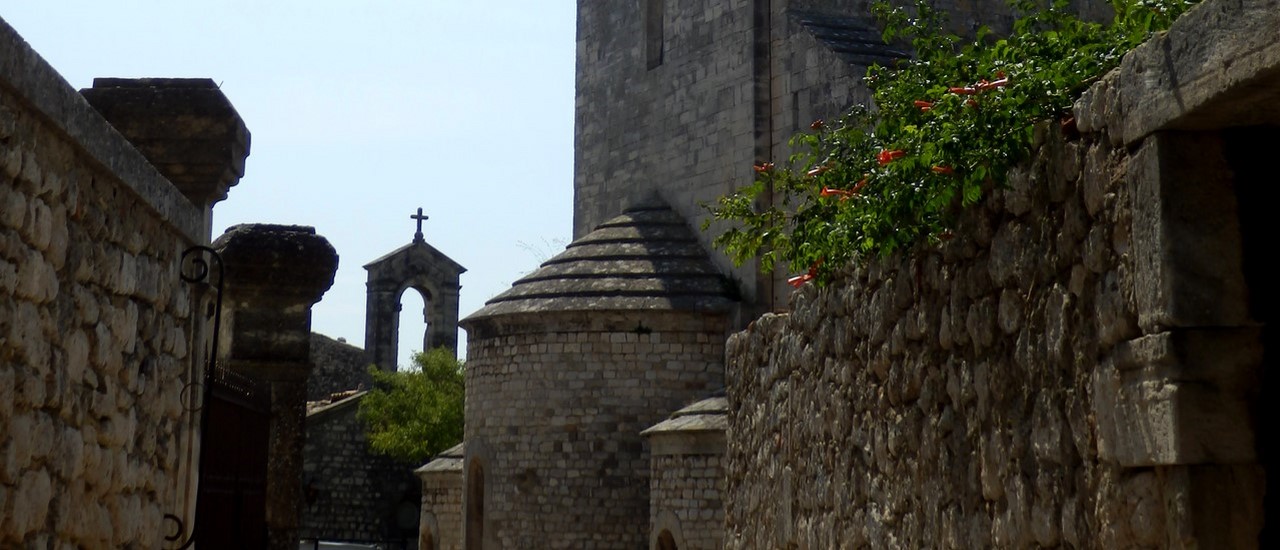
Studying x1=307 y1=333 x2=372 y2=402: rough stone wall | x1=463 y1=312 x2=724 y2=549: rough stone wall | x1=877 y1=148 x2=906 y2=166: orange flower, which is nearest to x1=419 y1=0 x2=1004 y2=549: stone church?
x1=463 y1=312 x2=724 y2=549: rough stone wall

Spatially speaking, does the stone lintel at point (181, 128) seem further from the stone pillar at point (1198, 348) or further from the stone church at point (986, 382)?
the stone pillar at point (1198, 348)

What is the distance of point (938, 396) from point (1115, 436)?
1496mm

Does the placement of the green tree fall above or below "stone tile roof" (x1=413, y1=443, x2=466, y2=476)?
above

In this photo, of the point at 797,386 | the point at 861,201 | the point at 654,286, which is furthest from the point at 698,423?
the point at 861,201

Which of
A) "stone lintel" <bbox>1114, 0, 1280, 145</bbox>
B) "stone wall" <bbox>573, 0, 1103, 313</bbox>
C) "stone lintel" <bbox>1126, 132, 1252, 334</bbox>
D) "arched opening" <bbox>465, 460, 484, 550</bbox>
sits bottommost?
"arched opening" <bbox>465, 460, 484, 550</bbox>

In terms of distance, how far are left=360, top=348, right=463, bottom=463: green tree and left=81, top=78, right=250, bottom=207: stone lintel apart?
27.5 meters

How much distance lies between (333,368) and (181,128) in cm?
3473

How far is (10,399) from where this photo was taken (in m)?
4.02

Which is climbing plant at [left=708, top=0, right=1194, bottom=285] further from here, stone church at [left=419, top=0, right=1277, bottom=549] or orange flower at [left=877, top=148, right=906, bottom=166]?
stone church at [left=419, top=0, right=1277, bottom=549]

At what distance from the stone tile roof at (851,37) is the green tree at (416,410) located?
17246mm

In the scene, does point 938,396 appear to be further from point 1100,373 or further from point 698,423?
point 698,423

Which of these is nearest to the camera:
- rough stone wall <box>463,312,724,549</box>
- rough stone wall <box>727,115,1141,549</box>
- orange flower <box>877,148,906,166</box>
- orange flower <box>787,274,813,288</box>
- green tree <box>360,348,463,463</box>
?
rough stone wall <box>727,115,1141,549</box>

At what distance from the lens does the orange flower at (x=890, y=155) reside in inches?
221

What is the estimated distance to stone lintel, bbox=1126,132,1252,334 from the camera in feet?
13.0
